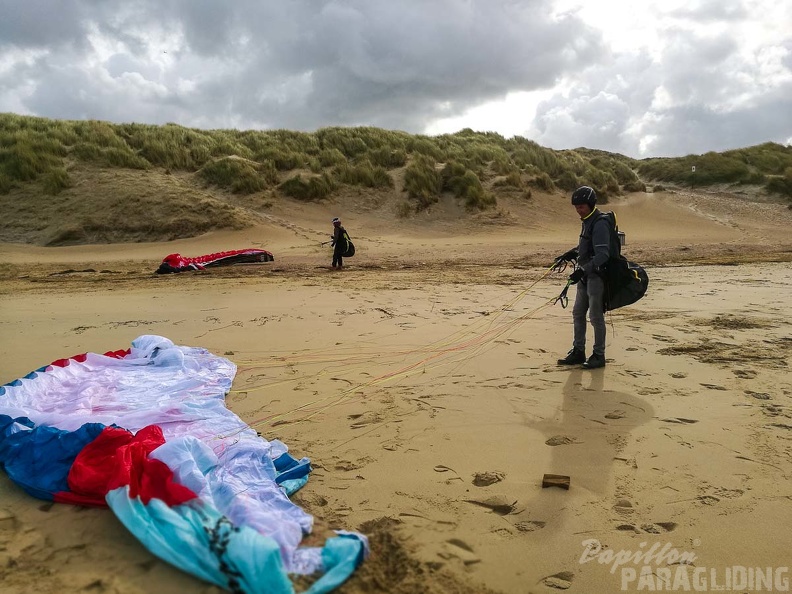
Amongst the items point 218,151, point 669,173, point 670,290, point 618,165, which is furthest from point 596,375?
point 669,173

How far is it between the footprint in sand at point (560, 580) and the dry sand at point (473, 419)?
0.6 inches

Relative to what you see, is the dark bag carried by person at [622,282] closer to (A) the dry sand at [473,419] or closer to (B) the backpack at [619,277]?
(B) the backpack at [619,277]

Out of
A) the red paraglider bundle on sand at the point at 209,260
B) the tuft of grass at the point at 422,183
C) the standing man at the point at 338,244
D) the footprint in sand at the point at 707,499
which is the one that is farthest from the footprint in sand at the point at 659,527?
the tuft of grass at the point at 422,183

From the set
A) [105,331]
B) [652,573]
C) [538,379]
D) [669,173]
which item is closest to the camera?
[652,573]

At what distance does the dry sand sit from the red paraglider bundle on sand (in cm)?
192

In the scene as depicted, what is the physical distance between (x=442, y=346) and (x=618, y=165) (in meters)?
28.3

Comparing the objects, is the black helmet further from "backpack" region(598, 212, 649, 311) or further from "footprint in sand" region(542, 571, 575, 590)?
"footprint in sand" region(542, 571, 575, 590)

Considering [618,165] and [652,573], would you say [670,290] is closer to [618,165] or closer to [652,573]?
[652,573]

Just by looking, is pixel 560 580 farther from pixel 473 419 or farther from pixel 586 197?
pixel 586 197

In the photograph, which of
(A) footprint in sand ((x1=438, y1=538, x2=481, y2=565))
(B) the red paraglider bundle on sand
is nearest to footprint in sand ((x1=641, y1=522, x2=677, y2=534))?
(A) footprint in sand ((x1=438, y1=538, x2=481, y2=565))

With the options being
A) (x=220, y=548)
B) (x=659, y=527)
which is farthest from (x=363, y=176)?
(x=220, y=548)

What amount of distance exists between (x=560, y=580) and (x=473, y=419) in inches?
62.7

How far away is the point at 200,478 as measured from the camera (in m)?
2.64

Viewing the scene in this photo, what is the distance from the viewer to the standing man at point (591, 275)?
15.6 feet
